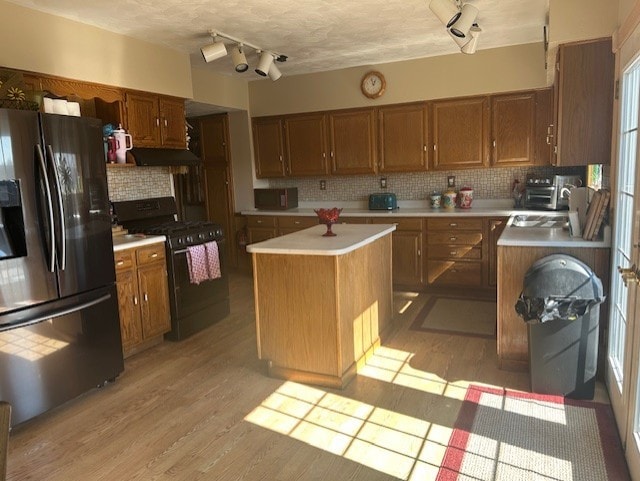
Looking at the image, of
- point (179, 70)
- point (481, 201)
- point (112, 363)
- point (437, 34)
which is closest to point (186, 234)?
point (112, 363)

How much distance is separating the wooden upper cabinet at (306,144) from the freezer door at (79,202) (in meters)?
3.05

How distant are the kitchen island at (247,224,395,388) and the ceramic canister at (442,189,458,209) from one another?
86.9 inches

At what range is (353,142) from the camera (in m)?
5.47

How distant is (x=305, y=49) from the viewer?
4590mm

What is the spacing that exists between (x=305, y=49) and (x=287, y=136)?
137cm

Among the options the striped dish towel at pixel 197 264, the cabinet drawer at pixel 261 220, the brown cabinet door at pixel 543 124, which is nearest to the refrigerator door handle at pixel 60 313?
the striped dish towel at pixel 197 264

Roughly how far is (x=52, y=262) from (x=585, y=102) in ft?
10.6

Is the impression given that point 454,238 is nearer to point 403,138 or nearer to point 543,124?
point 403,138

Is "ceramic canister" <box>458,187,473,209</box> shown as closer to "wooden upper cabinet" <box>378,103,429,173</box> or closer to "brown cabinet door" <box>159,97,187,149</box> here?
"wooden upper cabinet" <box>378,103,429,173</box>

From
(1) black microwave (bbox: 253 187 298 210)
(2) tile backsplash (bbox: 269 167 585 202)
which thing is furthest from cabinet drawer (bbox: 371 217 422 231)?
(1) black microwave (bbox: 253 187 298 210)

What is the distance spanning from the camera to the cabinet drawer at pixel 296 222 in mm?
5508

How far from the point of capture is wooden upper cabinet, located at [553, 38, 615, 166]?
2.82 meters

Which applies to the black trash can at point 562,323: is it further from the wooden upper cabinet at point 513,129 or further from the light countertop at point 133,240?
the light countertop at point 133,240

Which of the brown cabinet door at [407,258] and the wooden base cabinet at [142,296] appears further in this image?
the brown cabinet door at [407,258]
